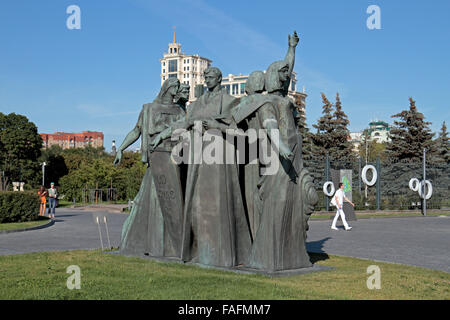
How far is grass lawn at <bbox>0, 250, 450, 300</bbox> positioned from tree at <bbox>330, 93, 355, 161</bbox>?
1422 inches

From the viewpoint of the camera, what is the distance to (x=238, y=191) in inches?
329

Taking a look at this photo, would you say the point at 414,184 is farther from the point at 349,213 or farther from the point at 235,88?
the point at 235,88

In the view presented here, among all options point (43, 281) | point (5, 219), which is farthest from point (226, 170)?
point (5, 219)

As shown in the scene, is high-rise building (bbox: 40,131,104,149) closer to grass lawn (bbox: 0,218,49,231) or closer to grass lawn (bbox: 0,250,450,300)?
grass lawn (bbox: 0,218,49,231)

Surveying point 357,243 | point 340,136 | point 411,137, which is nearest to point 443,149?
point 411,137

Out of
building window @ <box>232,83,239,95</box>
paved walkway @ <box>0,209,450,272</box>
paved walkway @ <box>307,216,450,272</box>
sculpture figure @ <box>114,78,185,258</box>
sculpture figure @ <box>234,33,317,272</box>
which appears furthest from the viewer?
building window @ <box>232,83,239,95</box>

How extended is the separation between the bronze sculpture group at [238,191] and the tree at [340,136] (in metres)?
36.5

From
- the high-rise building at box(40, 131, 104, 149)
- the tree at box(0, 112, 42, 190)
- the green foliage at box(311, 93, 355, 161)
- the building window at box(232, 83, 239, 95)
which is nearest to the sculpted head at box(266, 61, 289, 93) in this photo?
the green foliage at box(311, 93, 355, 161)

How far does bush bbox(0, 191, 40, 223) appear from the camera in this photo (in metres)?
20.7

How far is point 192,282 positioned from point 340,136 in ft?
131
